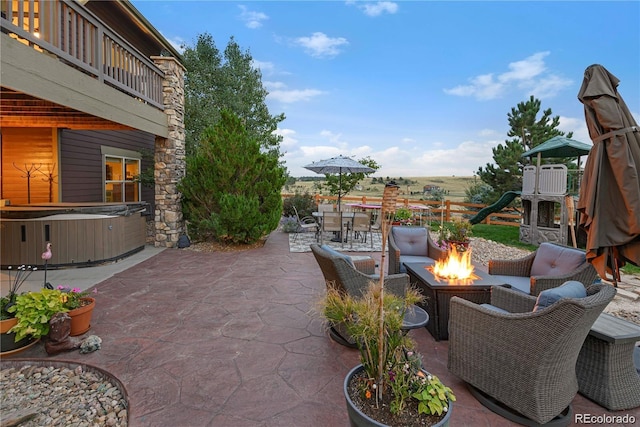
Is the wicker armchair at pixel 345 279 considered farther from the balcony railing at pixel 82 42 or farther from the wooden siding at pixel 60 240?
the wooden siding at pixel 60 240

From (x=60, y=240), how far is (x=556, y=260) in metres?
7.66

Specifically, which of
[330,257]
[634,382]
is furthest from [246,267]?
[634,382]

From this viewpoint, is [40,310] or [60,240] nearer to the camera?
[40,310]

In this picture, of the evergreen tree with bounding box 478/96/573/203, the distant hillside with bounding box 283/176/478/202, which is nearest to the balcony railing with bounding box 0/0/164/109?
the distant hillside with bounding box 283/176/478/202

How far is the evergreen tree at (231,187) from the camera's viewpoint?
7773 millimetres

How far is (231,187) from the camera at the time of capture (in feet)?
26.3

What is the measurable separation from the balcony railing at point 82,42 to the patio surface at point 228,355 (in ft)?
10.9

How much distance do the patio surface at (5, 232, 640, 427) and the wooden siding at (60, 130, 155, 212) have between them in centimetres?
394

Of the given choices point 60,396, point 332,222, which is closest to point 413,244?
point 332,222

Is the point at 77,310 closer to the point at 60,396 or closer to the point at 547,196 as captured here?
the point at 60,396

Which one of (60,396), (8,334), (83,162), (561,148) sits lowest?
(60,396)

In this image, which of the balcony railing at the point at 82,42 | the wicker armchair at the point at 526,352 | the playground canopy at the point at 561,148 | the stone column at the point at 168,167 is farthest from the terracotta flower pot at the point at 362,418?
the playground canopy at the point at 561,148

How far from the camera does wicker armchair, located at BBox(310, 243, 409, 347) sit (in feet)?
9.75

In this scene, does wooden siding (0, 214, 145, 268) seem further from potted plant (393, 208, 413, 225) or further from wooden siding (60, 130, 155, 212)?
potted plant (393, 208, 413, 225)
